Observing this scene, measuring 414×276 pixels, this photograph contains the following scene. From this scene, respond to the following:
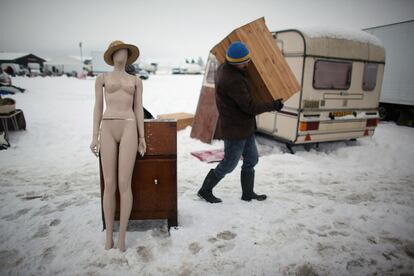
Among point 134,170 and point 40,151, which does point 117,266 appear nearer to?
point 134,170

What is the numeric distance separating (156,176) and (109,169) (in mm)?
539

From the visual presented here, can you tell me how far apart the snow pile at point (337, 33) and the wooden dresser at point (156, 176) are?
14.3ft

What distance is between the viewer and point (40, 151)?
622cm

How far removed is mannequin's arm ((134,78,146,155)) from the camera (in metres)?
2.72

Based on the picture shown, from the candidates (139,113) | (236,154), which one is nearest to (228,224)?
(236,154)

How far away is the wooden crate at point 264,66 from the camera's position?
342cm

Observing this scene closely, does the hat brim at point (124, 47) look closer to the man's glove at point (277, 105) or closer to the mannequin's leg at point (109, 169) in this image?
the mannequin's leg at point (109, 169)

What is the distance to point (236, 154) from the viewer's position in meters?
3.48

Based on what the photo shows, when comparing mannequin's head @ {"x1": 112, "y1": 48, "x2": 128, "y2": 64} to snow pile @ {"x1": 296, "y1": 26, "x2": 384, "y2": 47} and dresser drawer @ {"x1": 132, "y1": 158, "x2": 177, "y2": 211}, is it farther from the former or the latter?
snow pile @ {"x1": 296, "y1": 26, "x2": 384, "y2": 47}

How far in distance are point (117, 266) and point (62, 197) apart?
193 cm

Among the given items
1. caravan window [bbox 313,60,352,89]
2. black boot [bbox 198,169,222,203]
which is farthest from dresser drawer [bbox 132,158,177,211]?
caravan window [bbox 313,60,352,89]

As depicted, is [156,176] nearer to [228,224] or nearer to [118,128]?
[118,128]

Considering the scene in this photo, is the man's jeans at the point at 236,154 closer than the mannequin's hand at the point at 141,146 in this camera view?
No

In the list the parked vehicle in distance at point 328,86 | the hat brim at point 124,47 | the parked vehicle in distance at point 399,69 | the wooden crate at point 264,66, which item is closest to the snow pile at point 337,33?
the parked vehicle in distance at point 328,86
